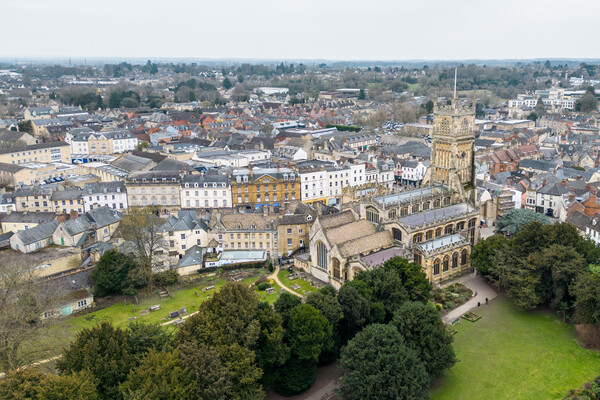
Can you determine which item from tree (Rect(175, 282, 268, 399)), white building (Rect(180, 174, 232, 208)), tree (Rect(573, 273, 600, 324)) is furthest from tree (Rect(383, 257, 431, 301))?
white building (Rect(180, 174, 232, 208))

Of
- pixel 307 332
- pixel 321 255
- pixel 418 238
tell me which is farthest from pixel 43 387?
pixel 418 238

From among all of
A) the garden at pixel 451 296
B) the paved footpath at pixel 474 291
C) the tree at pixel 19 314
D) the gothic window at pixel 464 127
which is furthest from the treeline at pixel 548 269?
the tree at pixel 19 314

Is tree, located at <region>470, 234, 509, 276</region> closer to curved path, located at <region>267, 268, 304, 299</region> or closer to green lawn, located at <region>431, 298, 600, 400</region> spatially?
green lawn, located at <region>431, 298, 600, 400</region>

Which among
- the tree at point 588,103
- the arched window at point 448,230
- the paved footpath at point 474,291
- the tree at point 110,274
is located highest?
the tree at point 588,103

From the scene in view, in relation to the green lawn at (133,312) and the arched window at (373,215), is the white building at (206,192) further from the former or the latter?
the arched window at (373,215)

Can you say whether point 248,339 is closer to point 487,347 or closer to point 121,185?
point 487,347

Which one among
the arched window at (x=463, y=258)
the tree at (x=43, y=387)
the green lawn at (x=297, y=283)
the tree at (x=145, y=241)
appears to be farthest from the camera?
the arched window at (x=463, y=258)
